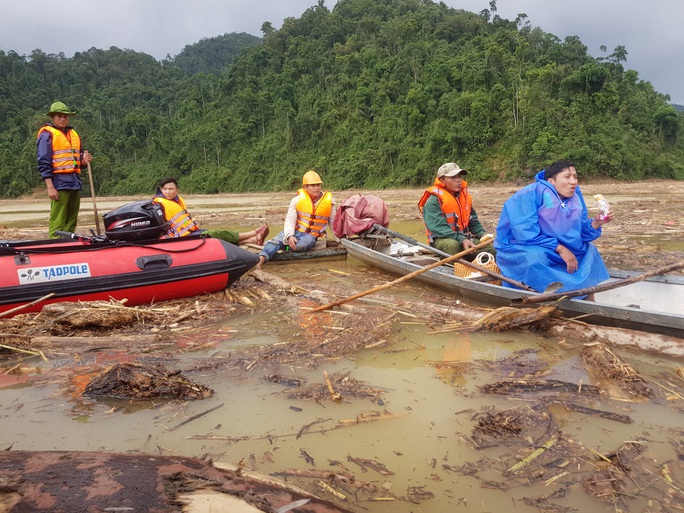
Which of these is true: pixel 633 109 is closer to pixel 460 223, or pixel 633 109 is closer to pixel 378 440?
pixel 460 223

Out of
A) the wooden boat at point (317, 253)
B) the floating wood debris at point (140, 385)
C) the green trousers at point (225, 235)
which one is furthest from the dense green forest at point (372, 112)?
the floating wood debris at point (140, 385)

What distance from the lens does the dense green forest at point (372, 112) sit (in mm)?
29797

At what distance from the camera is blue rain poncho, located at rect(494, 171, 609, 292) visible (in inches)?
177

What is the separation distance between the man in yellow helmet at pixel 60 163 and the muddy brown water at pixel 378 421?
3423mm

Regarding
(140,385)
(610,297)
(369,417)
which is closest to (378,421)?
(369,417)

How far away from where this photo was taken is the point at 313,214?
25.3 ft

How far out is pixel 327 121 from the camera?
131ft

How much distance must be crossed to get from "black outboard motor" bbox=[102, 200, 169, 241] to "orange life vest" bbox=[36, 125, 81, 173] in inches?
60.3

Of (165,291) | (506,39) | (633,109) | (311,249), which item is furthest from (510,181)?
(165,291)

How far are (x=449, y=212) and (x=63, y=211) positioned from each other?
505 centimetres

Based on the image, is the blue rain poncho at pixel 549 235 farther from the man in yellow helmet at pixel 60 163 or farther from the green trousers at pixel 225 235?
the man in yellow helmet at pixel 60 163

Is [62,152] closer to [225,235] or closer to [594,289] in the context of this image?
[225,235]

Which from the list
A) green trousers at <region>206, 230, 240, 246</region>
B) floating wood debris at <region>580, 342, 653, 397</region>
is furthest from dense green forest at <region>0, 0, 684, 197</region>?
floating wood debris at <region>580, 342, 653, 397</region>

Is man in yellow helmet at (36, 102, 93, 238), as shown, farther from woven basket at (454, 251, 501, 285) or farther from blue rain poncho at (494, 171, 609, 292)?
blue rain poncho at (494, 171, 609, 292)
